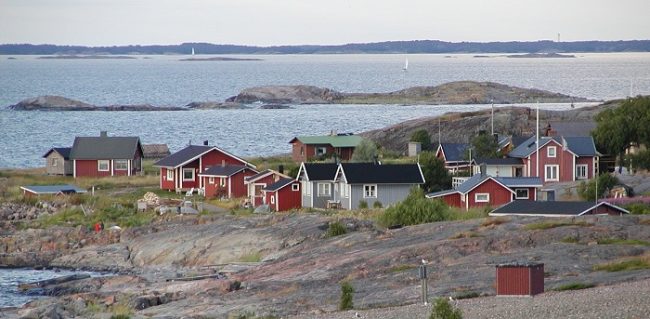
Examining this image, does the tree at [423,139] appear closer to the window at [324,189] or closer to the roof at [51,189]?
the window at [324,189]

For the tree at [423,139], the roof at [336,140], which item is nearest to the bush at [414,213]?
the roof at [336,140]

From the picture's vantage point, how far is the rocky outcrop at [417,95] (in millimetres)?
178875

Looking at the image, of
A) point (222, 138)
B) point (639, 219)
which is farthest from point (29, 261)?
point (222, 138)

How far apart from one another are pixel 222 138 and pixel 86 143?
47.4 m

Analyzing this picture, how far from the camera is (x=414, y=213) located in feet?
159

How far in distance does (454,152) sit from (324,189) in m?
13.6

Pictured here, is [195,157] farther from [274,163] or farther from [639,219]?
[639,219]

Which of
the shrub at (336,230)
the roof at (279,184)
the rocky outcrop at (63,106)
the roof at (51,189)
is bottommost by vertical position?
the rocky outcrop at (63,106)

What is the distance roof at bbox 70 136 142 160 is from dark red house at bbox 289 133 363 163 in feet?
35.8

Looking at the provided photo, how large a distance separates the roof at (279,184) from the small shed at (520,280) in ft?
95.5

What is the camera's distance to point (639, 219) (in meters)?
43.0

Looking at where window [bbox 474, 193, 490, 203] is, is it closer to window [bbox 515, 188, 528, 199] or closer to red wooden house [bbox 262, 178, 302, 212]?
window [bbox 515, 188, 528, 199]

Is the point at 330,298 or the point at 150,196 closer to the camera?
the point at 330,298

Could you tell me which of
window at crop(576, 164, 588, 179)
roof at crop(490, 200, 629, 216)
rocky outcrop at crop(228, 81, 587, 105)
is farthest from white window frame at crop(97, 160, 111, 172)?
rocky outcrop at crop(228, 81, 587, 105)
